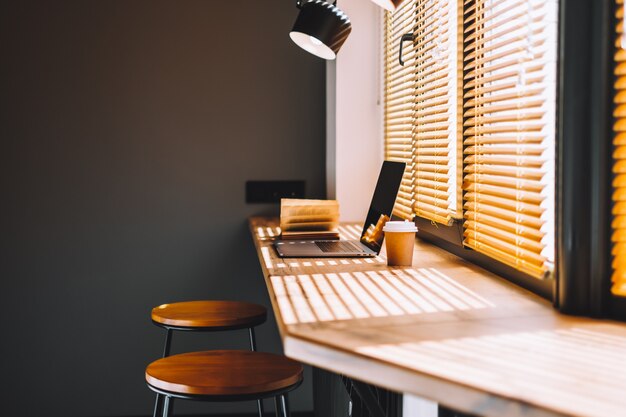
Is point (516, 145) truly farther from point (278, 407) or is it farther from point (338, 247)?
point (278, 407)

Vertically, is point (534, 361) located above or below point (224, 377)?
above

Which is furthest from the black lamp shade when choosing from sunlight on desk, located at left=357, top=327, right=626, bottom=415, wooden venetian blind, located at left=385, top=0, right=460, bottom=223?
sunlight on desk, located at left=357, top=327, right=626, bottom=415

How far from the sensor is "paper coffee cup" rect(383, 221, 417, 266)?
195cm

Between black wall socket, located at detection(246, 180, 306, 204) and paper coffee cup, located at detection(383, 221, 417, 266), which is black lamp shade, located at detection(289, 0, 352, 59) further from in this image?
black wall socket, located at detection(246, 180, 306, 204)

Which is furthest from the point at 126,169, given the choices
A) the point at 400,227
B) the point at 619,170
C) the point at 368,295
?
the point at 619,170

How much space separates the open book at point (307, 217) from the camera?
8.64 feet

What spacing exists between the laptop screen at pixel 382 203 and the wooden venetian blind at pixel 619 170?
95cm

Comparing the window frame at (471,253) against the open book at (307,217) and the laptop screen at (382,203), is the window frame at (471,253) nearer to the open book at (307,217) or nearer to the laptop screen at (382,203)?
the laptop screen at (382,203)

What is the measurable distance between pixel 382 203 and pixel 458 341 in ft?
4.08

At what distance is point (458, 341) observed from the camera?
1178 mm

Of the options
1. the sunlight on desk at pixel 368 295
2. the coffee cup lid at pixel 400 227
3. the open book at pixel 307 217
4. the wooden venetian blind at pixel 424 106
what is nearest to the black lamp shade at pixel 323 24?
the wooden venetian blind at pixel 424 106

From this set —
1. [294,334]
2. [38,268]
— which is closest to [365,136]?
[38,268]

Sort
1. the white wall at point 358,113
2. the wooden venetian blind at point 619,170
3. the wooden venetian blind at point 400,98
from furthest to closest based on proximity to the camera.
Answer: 1. the white wall at point 358,113
2. the wooden venetian blind at point 400,98
3. the wooden venetian blind at point 619,170

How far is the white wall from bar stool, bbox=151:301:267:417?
0.85m
